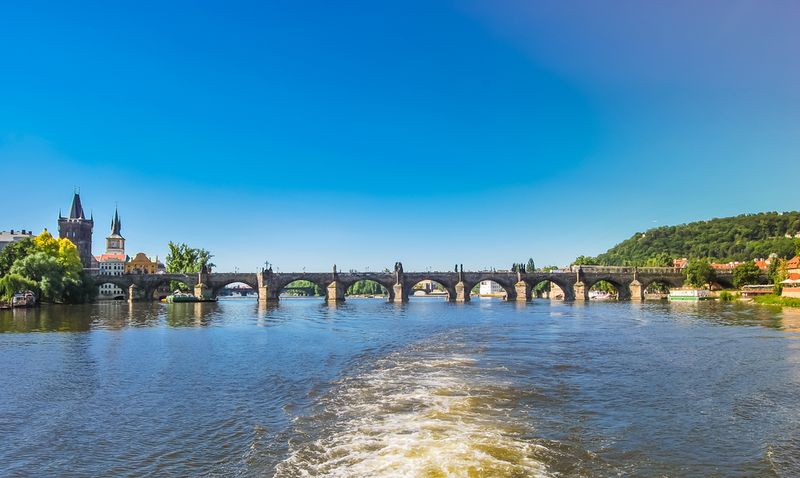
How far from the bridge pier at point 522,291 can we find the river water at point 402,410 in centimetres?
9082

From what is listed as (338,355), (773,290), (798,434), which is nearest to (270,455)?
(798,434)

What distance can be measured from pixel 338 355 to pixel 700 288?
345 feet

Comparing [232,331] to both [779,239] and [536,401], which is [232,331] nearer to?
[536,401]

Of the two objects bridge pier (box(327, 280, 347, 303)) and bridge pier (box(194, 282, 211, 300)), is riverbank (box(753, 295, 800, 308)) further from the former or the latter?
bridge pier (box(194, 282, 211, 300))

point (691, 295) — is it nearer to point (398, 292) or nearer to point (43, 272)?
point (398, 292)

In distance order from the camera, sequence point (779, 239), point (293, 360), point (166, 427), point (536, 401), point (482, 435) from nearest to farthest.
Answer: point (482, 435), point (166, 427), point (536, 401), point (293, 360), point (779, 239)

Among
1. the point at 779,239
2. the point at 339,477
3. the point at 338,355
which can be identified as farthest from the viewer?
the point at 779,239

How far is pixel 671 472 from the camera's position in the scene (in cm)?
1127

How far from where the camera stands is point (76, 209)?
158500mm

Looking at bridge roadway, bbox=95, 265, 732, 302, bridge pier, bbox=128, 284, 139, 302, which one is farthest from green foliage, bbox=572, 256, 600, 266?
bridge pier, bbox=128, 284, 139, 302

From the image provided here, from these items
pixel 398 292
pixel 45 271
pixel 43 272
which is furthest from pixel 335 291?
pixel 43 272

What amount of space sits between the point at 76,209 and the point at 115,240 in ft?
92.5

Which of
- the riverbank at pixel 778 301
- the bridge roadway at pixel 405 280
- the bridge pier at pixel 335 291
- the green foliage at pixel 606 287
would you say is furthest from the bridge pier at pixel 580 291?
the bridge pier at pixel 335 291

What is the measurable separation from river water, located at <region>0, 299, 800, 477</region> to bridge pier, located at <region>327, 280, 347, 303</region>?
3403 inches
